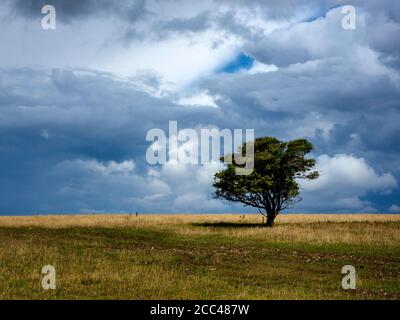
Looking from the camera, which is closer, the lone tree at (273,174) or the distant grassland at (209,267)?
the distant grassland at (209,267)

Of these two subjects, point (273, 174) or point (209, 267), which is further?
point (273, 174)

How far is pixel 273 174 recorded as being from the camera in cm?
5259

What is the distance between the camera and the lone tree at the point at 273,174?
51844mm

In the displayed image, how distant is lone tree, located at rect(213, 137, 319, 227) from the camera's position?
51844mm

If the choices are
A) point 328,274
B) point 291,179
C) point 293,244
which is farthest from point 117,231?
point 328,274

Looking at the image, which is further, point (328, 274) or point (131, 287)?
point (328, 274)

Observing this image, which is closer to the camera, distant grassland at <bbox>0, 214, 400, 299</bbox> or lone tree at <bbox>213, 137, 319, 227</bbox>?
distant grassland at <bbox>0, 214, 400, 299</bbox>

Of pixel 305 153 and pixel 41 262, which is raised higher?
pixel 305 153
